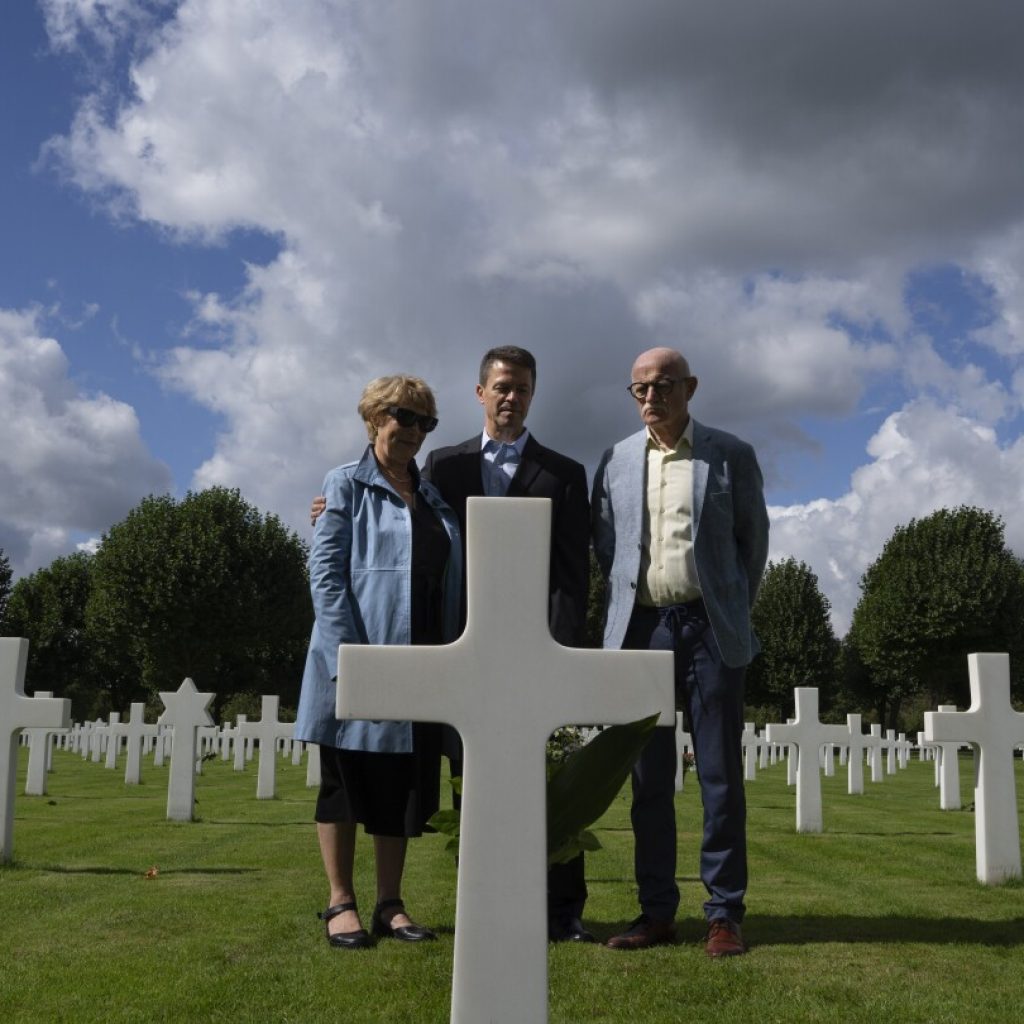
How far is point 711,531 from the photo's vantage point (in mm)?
4598

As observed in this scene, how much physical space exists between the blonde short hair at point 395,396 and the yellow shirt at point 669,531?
0.99 meters

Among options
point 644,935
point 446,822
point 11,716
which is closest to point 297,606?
point 11,716

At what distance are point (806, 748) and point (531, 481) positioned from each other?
21.7 feet

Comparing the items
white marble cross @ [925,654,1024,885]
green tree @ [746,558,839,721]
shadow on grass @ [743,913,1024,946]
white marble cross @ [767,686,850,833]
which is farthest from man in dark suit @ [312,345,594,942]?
green tree @ [746,558,839,721]

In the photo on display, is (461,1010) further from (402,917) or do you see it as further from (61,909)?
(61,909)

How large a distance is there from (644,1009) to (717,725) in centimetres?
139

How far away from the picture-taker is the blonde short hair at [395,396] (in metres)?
4.54

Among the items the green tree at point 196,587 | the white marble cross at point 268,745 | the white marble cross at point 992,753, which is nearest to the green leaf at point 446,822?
the white marble cross at point 992,753

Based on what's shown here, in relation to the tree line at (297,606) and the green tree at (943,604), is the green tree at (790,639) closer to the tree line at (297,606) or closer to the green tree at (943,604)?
the tree line at (297,606)

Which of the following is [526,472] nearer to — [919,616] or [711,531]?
[711,531]

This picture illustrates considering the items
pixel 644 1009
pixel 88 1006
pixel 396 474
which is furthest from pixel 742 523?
pixel 88 1006

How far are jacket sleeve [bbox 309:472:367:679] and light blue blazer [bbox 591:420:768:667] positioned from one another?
1059 mm

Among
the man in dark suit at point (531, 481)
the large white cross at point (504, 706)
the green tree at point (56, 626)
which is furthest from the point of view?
the green tree at point (56, 626)

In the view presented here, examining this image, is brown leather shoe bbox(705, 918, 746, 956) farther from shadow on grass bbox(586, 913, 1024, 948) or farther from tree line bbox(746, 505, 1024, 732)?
tree line bbox(746, 505, 1024, 732)
